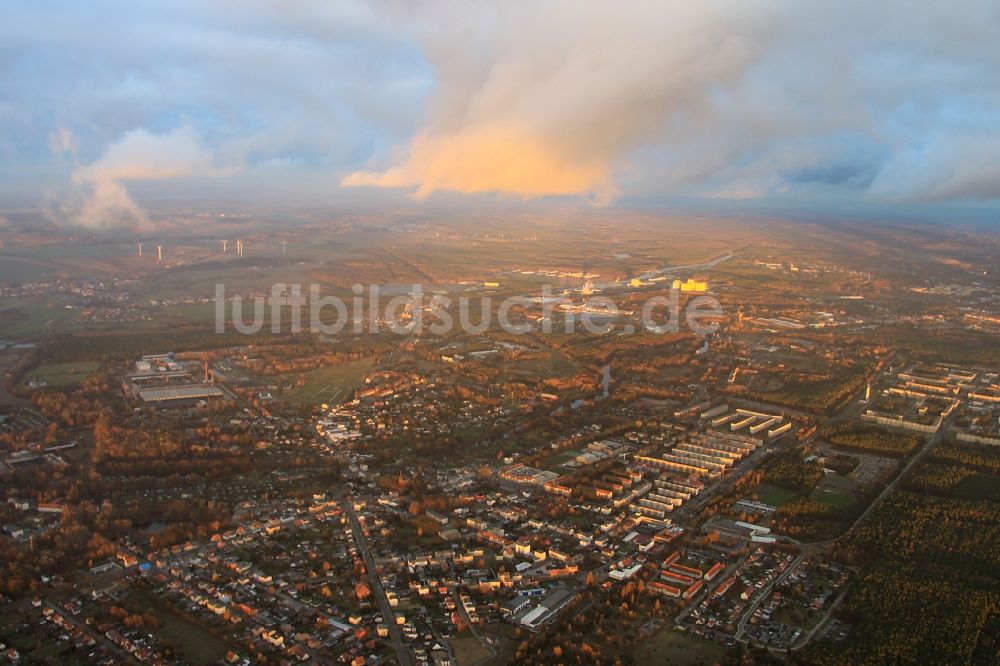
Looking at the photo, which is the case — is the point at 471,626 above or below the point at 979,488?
below

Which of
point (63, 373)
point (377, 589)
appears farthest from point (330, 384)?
point (377, 589)

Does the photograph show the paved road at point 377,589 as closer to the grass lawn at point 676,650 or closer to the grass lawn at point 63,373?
the grass lawn at point 676,650

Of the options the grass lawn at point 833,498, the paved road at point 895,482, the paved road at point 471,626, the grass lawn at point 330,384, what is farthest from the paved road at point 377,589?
the grass lawn at point 833,498

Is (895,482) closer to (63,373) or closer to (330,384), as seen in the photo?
(330,384)

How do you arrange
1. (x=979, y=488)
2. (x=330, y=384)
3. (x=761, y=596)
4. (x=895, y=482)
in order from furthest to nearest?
(x=330, y=384), (x=895, y=482), (x=979, y=488), (x=761, y=596)

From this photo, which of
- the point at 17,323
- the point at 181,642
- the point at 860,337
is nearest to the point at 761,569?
the point at 181,642
